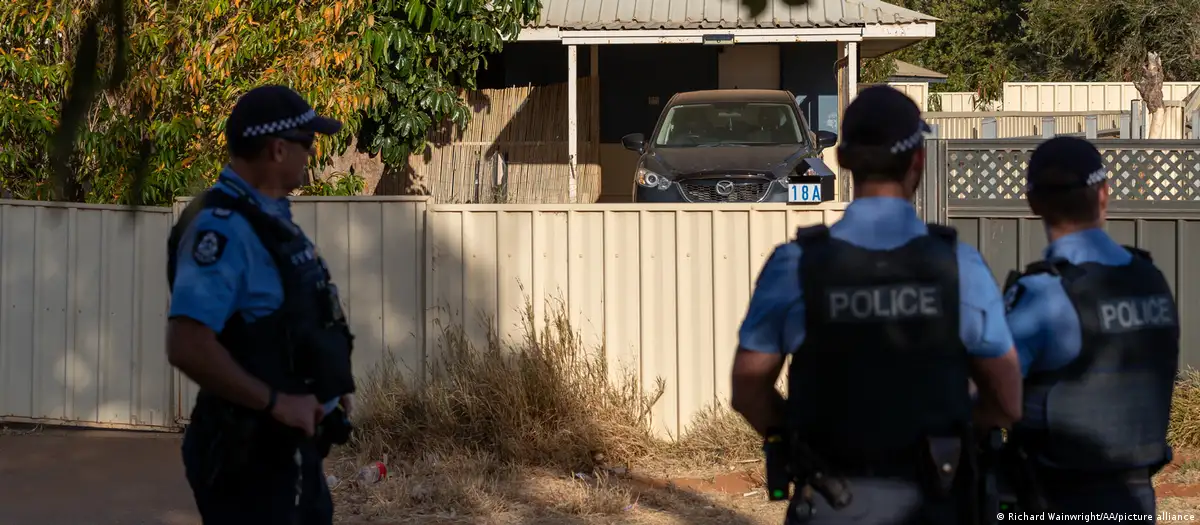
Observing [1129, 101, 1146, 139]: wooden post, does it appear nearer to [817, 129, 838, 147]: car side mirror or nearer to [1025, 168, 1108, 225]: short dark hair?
[817, 129, 838, 147]: car side mirror

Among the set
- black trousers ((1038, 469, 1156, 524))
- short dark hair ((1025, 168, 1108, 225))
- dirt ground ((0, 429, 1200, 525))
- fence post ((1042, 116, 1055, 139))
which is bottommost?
dirt ground ((0, 429, 1200, 525))

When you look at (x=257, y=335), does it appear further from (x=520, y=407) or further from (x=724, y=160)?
(x=724, y=160)

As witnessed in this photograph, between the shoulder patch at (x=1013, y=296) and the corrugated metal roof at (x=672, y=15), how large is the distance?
1014 centimetres

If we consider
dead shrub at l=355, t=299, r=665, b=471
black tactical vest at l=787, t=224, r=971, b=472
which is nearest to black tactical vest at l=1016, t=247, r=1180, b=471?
black tactical vest at l=787, t=224, r=971, b=472

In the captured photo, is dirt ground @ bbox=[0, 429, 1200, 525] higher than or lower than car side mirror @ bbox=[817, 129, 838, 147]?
lower

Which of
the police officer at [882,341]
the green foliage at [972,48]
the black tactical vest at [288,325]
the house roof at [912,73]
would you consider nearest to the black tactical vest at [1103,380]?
the police officer at [882,341]

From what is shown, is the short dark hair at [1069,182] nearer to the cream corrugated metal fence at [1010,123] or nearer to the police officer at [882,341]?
the police officer at [882,341]

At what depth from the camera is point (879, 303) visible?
8.54 feet

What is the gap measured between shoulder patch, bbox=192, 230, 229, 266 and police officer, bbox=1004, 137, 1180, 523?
6.05ft

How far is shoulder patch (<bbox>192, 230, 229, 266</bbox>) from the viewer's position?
2936 millimetres

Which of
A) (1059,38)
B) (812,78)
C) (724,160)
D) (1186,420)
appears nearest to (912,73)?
(1059,38)

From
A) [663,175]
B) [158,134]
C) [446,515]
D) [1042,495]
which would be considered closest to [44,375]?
[158,134]

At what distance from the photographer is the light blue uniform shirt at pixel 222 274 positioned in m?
2.92

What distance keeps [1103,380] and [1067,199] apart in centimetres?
44
